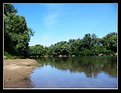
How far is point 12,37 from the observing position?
36.3 feet

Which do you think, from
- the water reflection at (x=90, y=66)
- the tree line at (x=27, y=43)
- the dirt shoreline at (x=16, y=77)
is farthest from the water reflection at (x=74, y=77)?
the tree line at (x=27, y=43)

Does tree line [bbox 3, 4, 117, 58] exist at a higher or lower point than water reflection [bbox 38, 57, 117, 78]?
higher

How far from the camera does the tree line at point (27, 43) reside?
10.9 m

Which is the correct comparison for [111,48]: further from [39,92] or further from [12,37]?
[39,92]

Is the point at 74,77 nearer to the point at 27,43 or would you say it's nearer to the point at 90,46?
the point at 27,43

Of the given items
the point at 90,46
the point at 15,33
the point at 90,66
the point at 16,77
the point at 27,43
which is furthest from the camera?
the point at 90,46

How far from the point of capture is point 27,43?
497 inches

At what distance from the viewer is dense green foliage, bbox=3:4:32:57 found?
10680 mm

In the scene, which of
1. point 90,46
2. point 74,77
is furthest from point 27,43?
point 74,77

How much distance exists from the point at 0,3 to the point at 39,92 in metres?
0.91

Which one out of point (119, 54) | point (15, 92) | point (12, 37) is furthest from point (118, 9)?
point (12, 37)

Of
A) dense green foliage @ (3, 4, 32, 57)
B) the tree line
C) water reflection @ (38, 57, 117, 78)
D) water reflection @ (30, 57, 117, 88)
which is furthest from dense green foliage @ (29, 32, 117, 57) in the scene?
dense green foliage @ (3, 4, 32, 57)

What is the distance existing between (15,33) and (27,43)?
1.34m

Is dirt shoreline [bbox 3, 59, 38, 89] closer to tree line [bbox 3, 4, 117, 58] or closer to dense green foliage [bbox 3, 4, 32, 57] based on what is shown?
tree line [bbox 3, 4, 117, 58]
